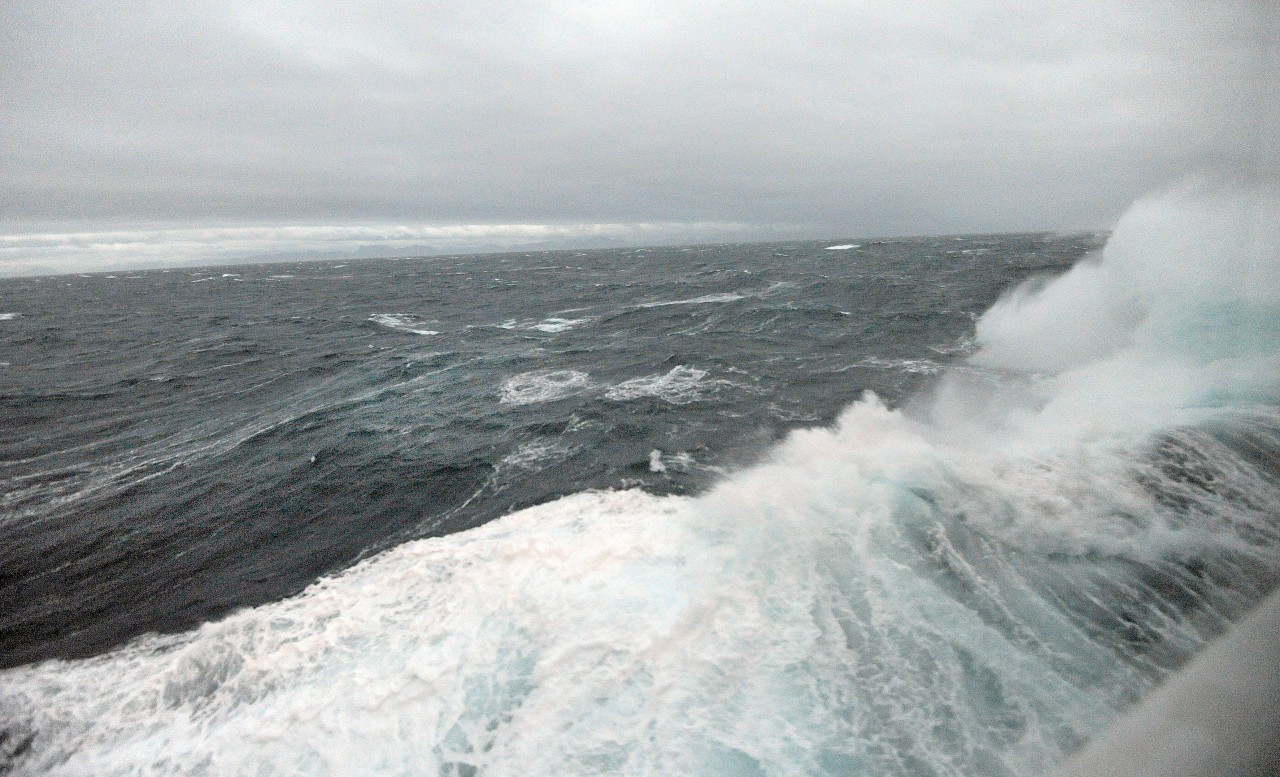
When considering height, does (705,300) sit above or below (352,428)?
above

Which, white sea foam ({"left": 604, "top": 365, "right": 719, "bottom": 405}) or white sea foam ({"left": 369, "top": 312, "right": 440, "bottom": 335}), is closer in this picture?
white sea foam ({"left": 604, "top": 365, "right": 719, "bottom": 405})

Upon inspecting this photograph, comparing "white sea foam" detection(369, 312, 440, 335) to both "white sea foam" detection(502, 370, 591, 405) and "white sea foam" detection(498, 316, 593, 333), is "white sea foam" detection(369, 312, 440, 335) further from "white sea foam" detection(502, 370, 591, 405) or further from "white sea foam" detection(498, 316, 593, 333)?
"white sea foam" detection(502, 370, 591, 405)

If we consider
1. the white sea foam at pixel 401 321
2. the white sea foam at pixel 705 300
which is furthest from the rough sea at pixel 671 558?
the white sea foam at pixel 705 300

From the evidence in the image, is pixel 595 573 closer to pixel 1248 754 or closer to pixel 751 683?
pixel 751 683

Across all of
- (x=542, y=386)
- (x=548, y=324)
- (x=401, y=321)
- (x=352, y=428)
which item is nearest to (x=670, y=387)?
(x=542, y=386)

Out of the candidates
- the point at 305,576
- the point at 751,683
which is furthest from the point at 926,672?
the point at 305,576

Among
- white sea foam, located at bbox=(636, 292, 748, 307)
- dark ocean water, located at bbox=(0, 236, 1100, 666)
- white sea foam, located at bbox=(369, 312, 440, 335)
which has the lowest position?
dark ocean water, located at bbox=(0, 236, 1100, 666)

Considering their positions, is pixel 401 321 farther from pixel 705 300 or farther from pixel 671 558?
pixel 671 558

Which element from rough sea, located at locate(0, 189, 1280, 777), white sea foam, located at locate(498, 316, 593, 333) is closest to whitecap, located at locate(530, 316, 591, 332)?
white sea foam, located at locate(498, 316, 593, 333)

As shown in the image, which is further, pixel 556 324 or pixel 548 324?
pixel 548 324
